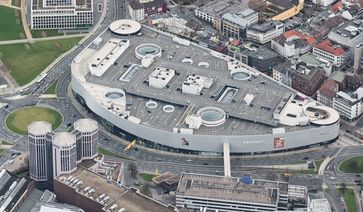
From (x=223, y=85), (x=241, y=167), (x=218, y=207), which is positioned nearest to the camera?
(x=218, y=207)

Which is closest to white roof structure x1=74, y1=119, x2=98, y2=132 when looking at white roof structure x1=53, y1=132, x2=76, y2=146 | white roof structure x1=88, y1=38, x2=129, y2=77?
white roof structure x1=53, y1=132, x2=76, y2=146

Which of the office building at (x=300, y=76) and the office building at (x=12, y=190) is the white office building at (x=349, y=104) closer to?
the office building at (x=300, y=76)

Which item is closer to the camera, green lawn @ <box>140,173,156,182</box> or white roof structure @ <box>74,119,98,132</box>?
white roof structure @ <box>74,119,98,132</box>

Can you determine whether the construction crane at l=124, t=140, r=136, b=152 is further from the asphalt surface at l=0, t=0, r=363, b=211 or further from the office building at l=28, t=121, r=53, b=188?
the office building at l=28, t=121, r=53, b=188

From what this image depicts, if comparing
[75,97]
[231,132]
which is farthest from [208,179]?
[75,97]

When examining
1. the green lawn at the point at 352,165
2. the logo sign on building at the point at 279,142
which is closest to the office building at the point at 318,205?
the green lawn at the point at 352,165

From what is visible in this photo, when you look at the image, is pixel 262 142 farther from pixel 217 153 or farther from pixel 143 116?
pixel 143 116

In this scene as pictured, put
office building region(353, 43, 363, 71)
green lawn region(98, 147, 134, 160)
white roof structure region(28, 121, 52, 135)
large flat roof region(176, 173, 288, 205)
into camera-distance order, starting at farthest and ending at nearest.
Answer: office building region(353, 43, 363, 71)
green lawn region(98, 147, 134, 160)
white roof structure region(28, 121, 52, 135)
large flat roof region(176, 173, 288, 205)
